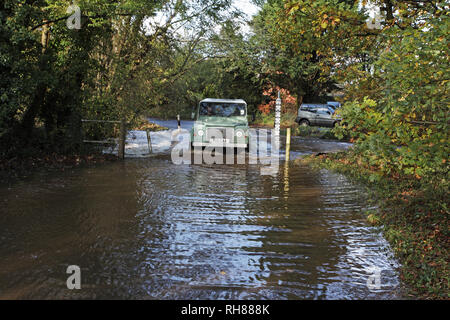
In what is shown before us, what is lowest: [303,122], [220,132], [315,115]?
[220,132]

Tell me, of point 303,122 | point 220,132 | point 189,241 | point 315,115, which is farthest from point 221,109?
point 303,122

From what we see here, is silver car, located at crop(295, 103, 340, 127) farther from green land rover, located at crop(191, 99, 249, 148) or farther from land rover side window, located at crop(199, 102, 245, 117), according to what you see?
green land rover, located at crop(191, 99, 249, 148)

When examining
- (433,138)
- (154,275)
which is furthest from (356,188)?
(154,275)

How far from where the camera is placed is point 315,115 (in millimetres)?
30203

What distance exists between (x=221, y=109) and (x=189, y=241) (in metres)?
10.2

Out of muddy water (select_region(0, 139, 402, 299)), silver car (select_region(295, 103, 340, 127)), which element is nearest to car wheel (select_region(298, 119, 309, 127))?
silver car (select_region(295, 103, 340, 127))

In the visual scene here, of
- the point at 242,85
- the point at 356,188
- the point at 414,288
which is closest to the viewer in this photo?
the point at 414,288

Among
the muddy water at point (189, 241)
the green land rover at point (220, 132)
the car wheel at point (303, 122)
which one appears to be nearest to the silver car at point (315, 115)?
the car wheel at point (303, 122)

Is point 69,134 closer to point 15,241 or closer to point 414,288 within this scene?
point 15,241

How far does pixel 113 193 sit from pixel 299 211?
3.67 m

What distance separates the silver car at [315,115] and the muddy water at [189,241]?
21.0 metres

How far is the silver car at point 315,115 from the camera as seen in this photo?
1182 inches

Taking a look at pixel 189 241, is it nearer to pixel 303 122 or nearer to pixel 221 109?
pixel 221 109

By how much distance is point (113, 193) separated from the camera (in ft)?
28.1
